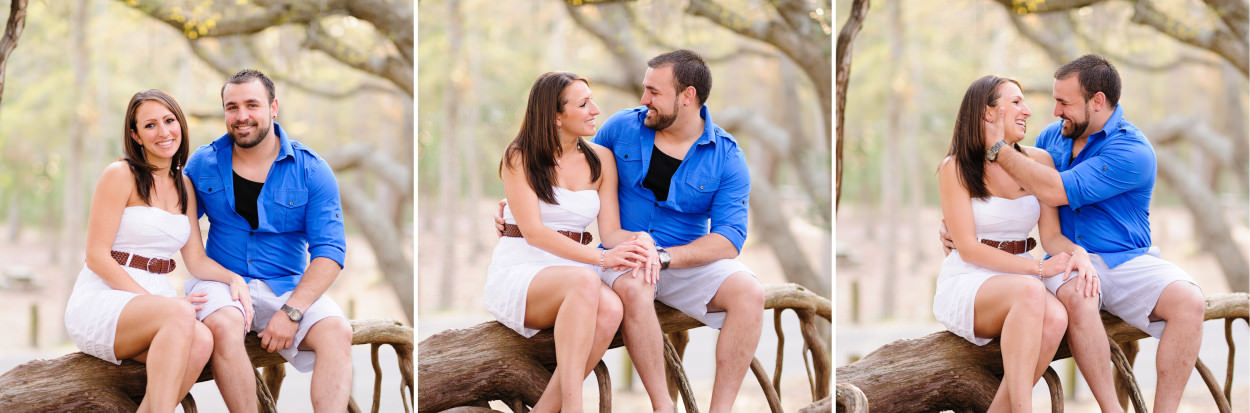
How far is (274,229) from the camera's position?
3.38 metres

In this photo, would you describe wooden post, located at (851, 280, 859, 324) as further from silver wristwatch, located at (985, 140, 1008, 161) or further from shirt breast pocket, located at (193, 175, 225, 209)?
shirt breast pocket, located at (193, 175, 225, 209)

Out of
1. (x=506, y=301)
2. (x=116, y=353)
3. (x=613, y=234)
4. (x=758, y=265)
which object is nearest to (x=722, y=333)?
(x=613, y=234)

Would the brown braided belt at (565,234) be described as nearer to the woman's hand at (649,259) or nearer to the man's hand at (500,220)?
the man's hand at (500,220)

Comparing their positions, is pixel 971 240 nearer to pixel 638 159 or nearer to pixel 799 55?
pixel 638 159

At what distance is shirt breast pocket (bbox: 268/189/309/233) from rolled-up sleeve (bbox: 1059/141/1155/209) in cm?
247

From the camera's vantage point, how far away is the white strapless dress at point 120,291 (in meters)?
3.15

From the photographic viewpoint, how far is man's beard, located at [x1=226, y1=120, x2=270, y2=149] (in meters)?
3.31

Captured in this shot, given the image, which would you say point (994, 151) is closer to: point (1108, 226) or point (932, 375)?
point (1108, 226)

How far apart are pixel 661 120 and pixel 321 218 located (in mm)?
1142

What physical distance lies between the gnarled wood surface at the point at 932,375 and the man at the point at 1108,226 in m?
0.17

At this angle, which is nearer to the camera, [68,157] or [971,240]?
[971,240]

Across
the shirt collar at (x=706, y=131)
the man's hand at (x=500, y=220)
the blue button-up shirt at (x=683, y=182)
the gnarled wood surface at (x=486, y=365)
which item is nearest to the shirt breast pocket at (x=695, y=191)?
the blue button-up shirt at (x=683, y=182)

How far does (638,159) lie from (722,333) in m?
0.64

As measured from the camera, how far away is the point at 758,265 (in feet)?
24.6
